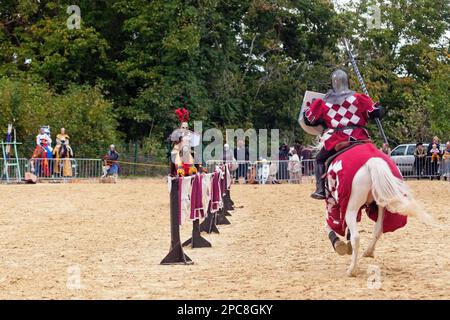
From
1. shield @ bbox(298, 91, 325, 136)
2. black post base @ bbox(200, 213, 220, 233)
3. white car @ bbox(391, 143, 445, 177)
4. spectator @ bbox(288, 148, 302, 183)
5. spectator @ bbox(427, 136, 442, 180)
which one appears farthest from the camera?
white car @ bbox(391, 143, 445, 177)

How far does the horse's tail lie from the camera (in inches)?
390

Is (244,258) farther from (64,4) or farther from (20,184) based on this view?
(64,4)

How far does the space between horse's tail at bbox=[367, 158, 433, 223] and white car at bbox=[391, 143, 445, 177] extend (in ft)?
98.0

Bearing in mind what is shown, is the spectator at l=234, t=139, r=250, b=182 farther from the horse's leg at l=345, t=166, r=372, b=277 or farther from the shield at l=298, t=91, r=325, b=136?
the horse's leg at l=345, t=166, r=372, b=277

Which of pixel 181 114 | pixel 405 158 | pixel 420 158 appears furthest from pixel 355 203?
pixel 405 158

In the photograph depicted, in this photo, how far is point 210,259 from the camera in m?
12.2

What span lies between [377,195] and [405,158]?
3289 cm

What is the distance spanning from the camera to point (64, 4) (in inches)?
1964

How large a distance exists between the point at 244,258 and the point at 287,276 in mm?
A: 2100

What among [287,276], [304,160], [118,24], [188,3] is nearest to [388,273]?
[287,276]

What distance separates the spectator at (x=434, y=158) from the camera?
1505 inches

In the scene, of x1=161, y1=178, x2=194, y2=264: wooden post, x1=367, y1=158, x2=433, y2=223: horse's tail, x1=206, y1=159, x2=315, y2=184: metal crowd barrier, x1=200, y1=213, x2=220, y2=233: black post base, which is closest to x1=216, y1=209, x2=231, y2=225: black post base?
x1=200, y1=213, x2=220, y2=233: black post base

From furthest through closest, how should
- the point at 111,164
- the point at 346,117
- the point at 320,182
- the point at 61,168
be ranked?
1. the point at 111,164
2. the point at 61,168
3. the point at 320,182
4. the point at 346,117

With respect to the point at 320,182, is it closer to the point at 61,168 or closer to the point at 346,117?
the point at 346,117
